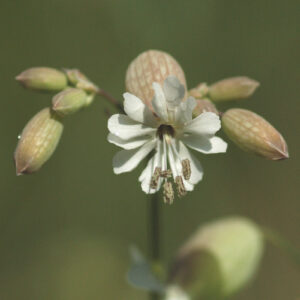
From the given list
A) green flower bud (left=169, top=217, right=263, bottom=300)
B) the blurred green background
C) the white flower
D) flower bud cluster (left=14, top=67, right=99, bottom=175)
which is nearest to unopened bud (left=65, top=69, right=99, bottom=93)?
flower bud cluster (left=14, top=67, right=99, bottom=175)

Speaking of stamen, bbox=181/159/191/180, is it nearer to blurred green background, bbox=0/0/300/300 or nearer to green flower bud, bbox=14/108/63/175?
green flower bud, bbox=14/108/63/175

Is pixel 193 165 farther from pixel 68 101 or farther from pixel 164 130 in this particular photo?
pixel 68 101

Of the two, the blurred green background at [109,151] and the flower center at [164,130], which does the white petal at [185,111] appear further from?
the blurred green background at [109,151]

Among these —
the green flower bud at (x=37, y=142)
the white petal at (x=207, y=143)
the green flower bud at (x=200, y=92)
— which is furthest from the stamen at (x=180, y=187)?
the green flower bud at (x=37, y=142)

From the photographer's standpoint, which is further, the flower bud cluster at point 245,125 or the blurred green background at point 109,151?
the blurred green background at point 109,151

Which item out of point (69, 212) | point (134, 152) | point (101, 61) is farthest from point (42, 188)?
point (134, 152)

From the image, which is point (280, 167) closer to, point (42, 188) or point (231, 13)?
point (231, 13)

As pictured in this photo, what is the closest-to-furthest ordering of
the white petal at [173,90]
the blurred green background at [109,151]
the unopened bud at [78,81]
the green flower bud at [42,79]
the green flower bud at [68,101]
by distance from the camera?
1. the white petal at [173,90]
2. the green flower bud at [68,101]
3. the green flower bud at [42,79]
4. the unopened bud at [78,81]
5. the blurred green background at [109,151]
